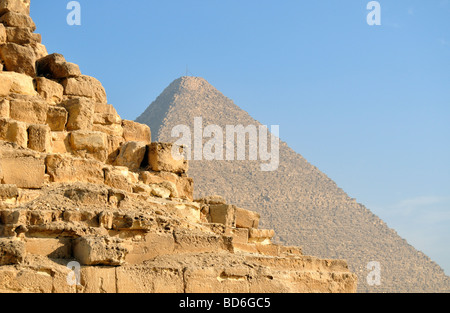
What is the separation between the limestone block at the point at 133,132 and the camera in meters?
12.8

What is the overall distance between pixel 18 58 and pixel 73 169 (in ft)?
6.70

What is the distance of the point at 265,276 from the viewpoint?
387 inches

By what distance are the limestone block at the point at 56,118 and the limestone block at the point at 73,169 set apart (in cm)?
86

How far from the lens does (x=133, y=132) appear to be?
505 inches

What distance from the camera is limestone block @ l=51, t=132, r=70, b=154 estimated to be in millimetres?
11164

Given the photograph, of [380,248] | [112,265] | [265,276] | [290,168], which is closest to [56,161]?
[112,265]

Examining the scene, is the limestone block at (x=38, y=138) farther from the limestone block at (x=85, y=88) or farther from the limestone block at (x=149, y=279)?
the limestone block at (x=149, y=279)

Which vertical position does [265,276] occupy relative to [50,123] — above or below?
below

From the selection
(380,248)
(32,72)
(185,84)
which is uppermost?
(185,84)

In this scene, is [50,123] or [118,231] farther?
→ [50,123]

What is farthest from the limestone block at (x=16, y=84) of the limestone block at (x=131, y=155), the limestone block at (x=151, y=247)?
the limestone block at (x=151, y=247)

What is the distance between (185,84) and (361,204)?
35.0 meters
